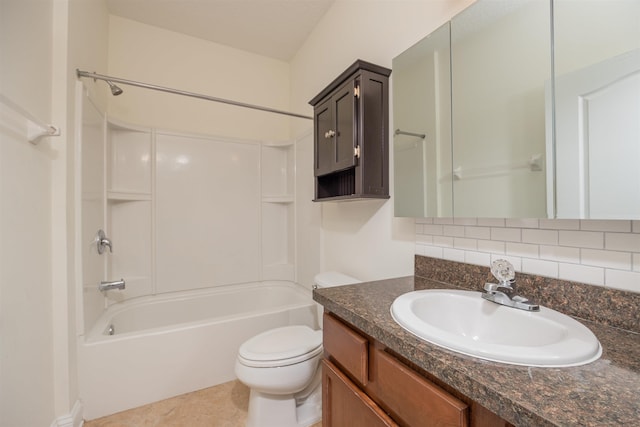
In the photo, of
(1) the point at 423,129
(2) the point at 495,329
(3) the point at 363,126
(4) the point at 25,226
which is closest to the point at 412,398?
(2) the point at 495,329

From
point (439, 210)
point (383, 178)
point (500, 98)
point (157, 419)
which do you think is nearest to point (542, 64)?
point (500, 98)

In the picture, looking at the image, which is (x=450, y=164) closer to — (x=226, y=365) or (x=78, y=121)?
(x=226, y=365)

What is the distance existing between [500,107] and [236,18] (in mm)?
2179

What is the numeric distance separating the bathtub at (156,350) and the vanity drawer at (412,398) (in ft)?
4.32

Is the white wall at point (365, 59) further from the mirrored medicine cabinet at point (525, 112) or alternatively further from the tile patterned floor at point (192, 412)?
the tile patterned floor at point (192, 412)

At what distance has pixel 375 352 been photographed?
0.75 meters

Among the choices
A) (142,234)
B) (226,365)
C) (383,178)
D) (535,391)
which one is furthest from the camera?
(142,234)

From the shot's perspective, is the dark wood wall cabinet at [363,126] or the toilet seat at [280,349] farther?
the dark wood wall cabinet at [363,126]

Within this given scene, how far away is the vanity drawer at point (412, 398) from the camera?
54cm

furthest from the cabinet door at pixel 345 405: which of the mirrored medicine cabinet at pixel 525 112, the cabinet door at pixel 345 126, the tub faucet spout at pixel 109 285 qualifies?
the tub faucet spout at pixel 109 285

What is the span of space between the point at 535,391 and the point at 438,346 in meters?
0.18

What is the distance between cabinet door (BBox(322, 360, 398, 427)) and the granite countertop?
0.69 feet

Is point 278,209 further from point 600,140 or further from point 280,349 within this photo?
point 600,140

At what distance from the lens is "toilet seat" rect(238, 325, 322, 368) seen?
1267mm
